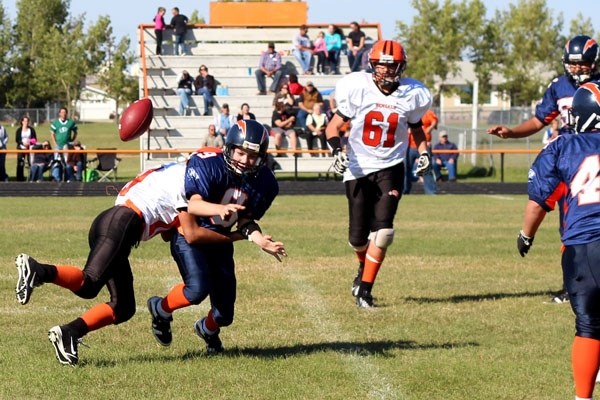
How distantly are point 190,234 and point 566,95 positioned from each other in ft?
10.2

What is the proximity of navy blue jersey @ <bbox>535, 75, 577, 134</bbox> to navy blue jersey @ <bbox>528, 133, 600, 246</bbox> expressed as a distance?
102 inches

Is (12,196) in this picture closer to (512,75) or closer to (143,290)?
(143,290)

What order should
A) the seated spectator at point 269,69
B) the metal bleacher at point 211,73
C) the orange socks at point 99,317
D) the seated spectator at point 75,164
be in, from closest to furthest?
the orange socks at point 99,317 < the seated spectator at point 75,164 < the metal bleacher at point 211,73 < the seated spectator at point 269,69

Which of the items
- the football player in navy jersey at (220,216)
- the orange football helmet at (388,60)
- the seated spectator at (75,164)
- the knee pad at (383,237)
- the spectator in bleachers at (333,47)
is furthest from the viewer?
the spectator in bleachers at (333,47)

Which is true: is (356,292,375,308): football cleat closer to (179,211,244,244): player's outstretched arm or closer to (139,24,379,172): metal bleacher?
(179,211,244,244): player's outstretched arm

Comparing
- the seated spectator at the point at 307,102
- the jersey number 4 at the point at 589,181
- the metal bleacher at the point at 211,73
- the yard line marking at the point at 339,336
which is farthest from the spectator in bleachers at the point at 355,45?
the jersey number 4 at the point at 589,181

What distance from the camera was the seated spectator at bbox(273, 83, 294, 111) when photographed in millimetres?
21531

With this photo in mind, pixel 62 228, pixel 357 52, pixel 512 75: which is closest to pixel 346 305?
pixel 62 228

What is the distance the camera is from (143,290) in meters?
7.95

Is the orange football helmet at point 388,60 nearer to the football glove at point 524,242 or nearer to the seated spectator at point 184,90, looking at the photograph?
the football glove at point 524,242

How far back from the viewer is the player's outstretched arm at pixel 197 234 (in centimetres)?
541

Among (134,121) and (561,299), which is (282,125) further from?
(134,121)

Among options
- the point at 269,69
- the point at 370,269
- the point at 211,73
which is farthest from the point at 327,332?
the point at 211,73

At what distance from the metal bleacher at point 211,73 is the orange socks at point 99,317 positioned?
→ 51.9ft
